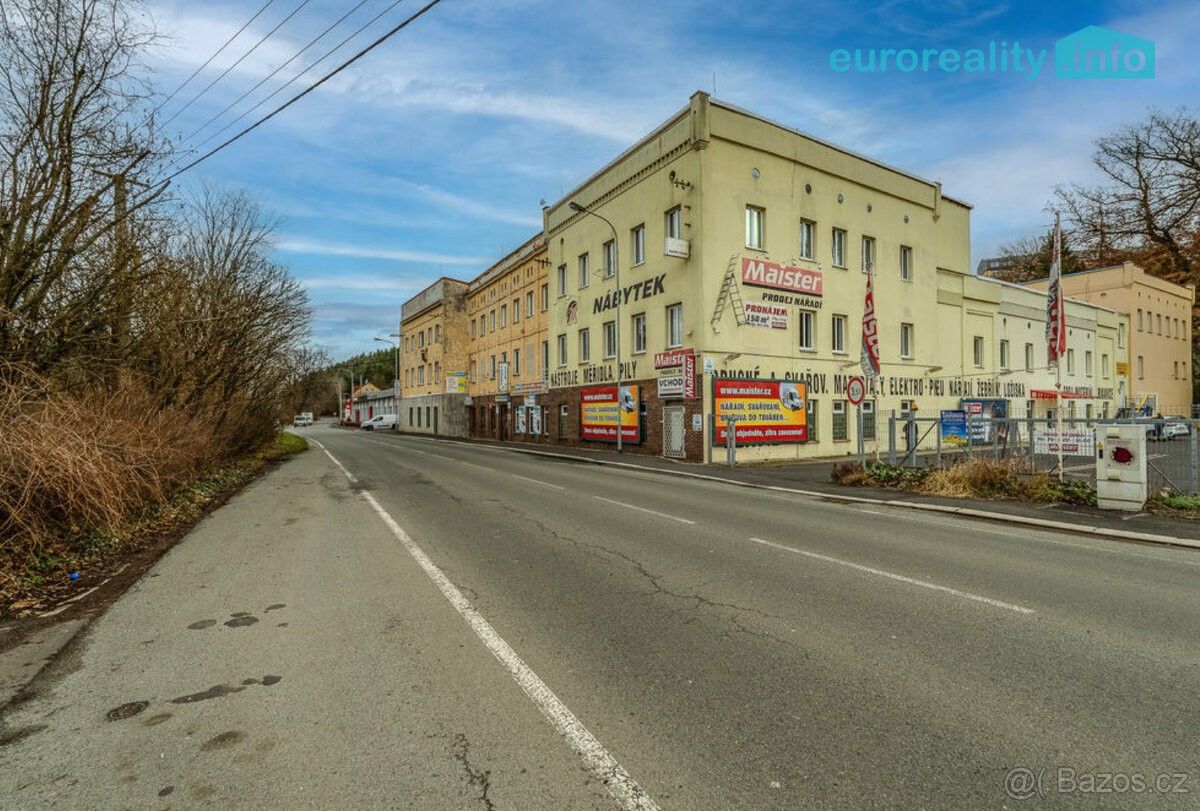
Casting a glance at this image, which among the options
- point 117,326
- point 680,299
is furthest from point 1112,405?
point 117,326

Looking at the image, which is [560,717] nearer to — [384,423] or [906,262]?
[906,262]

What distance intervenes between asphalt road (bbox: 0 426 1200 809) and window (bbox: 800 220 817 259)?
19345mm

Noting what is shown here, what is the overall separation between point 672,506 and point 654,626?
21.7 ft

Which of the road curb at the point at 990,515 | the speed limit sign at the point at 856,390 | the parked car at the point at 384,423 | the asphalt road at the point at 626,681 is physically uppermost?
the speed limit sign at the point at 856,390

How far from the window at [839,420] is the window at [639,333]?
8328mm

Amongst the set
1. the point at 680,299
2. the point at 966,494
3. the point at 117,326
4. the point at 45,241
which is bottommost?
the point at 966,494

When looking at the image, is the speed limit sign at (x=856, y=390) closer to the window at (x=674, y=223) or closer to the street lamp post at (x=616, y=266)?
the window at (x=674, y=223)

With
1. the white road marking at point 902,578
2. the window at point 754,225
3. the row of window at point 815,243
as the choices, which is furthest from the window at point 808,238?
the white road marking at point 902,578

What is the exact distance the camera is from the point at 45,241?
7785 mm

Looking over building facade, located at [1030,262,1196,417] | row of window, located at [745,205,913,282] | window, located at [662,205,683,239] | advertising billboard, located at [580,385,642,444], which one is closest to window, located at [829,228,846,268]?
row of window, located at [745,205,913,282]

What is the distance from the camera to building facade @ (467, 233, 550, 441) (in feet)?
114

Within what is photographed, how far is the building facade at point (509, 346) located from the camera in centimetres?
3478

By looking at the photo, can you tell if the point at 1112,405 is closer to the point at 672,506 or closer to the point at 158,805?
the point at 672,506

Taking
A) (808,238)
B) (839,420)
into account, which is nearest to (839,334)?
(839,420)
